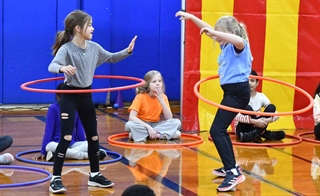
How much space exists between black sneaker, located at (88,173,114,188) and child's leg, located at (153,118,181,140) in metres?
2.18

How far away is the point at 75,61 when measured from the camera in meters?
4.38

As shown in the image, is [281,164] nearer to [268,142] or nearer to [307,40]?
[268,142]

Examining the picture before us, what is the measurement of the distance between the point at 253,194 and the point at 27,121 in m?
4.06

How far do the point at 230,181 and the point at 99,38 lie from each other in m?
5.05

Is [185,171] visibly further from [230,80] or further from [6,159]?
[6,159]

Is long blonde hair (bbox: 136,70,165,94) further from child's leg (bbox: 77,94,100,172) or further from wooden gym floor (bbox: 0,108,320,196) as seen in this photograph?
child's leg (bbox: 77,94,100,172)

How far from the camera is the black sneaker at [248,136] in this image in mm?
6547

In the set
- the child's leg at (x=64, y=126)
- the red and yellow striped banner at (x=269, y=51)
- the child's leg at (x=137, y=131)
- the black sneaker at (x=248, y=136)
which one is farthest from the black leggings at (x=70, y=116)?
the red and yellow striped banner at (x=269, y=51)

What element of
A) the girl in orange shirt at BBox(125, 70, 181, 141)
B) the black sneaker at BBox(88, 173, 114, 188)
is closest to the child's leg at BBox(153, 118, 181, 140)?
the girl in orange shirt at BBox(125, 70, 181, 141)

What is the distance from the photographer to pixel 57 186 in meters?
4.29

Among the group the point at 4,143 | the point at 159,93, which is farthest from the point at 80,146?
the point at 159,93

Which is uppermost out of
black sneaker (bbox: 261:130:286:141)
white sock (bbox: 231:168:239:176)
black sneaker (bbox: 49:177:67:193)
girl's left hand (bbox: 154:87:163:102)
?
girl's left hand (bbox: 154:87:163:102)

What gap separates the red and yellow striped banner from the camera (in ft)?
23.4

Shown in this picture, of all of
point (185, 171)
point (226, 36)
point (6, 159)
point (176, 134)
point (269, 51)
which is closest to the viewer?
point (226, 36)
